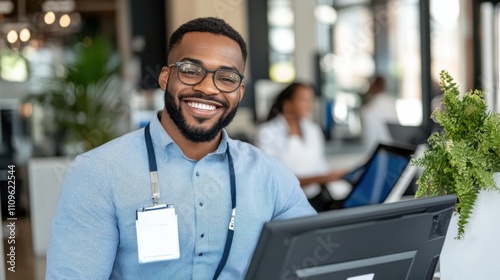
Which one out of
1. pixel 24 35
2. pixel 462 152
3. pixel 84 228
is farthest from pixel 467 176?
pixel 24 35

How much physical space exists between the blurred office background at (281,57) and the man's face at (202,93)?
498 centimetres

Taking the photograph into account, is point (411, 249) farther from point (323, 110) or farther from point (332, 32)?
point (332, 32)

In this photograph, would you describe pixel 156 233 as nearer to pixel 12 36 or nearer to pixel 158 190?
pixel 158 190

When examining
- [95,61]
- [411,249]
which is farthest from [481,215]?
[95,61]

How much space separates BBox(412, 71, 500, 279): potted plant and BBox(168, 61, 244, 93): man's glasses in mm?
526

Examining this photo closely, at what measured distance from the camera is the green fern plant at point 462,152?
1771mm

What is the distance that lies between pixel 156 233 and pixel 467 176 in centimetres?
77

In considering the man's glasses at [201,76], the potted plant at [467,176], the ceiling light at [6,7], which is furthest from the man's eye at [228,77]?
the ceiling light at [6,7]

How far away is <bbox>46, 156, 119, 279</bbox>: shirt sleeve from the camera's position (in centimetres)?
163

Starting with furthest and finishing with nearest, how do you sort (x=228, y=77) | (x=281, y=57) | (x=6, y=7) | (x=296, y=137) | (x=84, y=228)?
1. (x=6, y=7)
2. (x=281, y=57)
3. (x=296, y=137)
4. (x=228, y=77)
5. (x=84, y=228)

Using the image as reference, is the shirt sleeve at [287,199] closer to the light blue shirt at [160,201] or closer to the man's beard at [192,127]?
the light blue shirt at [160,201]

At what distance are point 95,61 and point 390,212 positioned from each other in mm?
5377

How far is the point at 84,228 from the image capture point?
64.9 inches

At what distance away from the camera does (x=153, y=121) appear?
1.84 m
